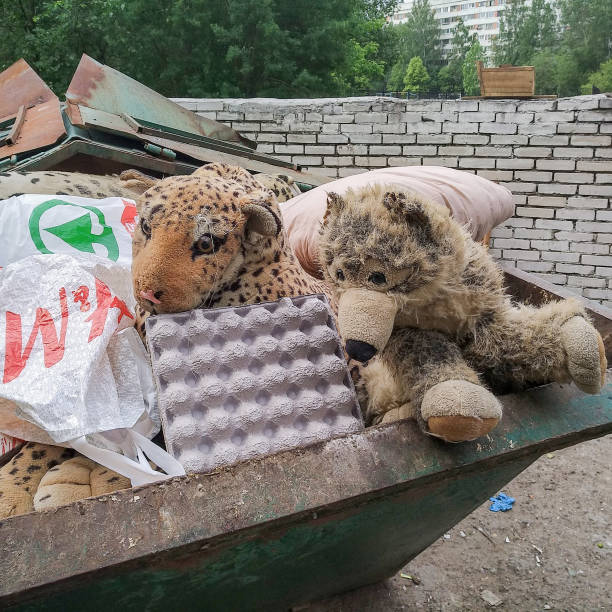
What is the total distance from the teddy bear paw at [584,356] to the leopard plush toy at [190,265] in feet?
2.12

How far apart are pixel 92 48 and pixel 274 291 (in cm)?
1374

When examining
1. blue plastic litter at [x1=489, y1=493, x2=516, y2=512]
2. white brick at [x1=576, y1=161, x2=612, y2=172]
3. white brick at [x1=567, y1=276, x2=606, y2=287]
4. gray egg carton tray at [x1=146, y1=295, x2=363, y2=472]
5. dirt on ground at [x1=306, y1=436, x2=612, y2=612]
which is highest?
white brick at [x1=576, y1=161, x2=612, y2=172]

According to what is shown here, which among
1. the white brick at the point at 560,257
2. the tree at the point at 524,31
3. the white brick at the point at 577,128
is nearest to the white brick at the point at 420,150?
the white brick at the point at 577,128

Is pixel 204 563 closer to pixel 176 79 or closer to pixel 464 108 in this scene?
pixel 464 108

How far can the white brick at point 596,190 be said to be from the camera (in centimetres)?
476

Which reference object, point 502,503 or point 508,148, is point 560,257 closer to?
point 508,148

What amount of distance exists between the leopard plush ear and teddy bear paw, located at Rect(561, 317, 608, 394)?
2.31 feet

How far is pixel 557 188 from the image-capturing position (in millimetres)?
4887

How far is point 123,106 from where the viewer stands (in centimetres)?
338

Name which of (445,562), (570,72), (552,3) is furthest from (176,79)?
(552,3)

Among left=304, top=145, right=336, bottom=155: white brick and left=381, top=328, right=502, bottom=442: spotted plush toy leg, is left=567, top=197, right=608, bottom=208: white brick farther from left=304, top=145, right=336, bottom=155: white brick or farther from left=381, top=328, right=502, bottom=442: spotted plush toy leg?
left=381, top=328, right=502, bottom=442: spotted plush toy leg

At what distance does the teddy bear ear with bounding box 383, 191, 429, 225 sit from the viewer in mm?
1011

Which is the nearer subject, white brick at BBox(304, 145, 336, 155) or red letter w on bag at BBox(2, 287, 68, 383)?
red letter w on bag at BBox(2, 287, 68, 383)

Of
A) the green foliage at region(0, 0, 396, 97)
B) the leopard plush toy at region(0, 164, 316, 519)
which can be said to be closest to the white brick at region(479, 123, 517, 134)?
the leopard plush toy at region(0, 164, 316, 519)
